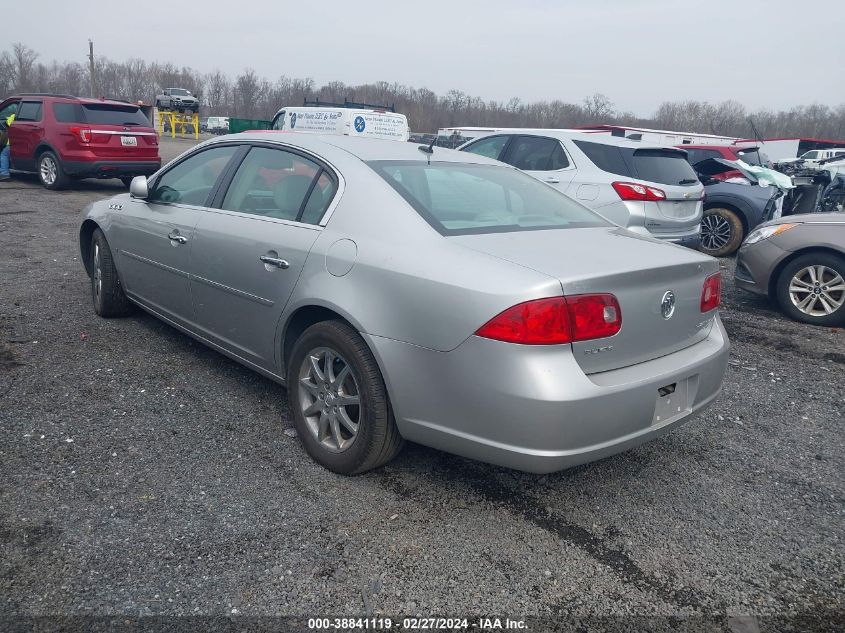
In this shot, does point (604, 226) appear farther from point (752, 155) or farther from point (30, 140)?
point (30, 140)

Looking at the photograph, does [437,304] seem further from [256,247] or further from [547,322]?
[256,247]

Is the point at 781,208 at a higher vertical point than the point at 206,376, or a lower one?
higher

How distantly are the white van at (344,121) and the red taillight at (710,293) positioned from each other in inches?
444

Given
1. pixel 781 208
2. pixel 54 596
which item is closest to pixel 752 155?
pixel 781 208

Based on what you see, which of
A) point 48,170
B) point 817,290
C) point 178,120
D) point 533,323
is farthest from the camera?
point 178,120

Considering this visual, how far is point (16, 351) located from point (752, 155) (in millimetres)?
11916

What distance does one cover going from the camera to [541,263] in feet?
8.65

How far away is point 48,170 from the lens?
12555 millimetres

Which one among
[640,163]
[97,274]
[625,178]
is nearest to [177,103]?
[640,163]

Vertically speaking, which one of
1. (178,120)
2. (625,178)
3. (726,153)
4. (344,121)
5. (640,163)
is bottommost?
(625,178)

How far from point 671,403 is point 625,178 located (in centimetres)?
494

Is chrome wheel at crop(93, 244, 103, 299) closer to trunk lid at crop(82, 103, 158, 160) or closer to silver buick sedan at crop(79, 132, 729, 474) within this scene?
silver buick sedan at crop(79, 132, 729, 474)

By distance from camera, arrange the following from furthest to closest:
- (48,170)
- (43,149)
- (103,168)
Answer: (48,170) < (43,149) < (103,168)

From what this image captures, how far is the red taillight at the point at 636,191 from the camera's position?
7.18 metres
